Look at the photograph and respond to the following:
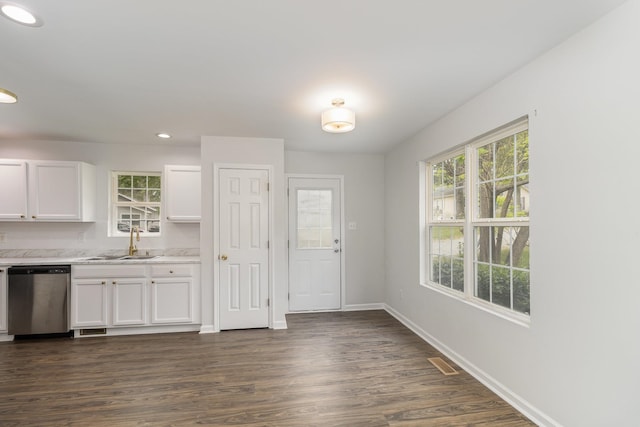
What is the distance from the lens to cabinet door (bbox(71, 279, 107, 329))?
374cm

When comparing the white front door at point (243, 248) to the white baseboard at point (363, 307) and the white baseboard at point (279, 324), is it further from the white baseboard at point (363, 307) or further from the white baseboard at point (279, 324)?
the white baseboard at point (363, 307)

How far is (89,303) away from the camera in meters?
3.76

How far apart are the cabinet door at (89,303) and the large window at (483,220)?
3933 millimetres

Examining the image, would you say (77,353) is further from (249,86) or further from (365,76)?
(365,76)

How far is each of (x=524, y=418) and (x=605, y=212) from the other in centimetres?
149

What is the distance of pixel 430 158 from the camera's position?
12.0 feet

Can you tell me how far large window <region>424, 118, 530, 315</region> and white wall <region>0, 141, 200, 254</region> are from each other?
10.7 feet

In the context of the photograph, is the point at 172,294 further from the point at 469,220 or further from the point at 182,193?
the point at 469,220

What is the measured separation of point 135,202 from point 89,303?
4.72ft

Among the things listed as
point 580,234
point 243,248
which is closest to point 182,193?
point 243,248

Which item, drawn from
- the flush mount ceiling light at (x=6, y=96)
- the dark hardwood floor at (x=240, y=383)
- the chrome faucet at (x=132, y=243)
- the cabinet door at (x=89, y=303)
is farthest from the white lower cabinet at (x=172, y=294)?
the flush mount ceiling light at (x=6, y=96)

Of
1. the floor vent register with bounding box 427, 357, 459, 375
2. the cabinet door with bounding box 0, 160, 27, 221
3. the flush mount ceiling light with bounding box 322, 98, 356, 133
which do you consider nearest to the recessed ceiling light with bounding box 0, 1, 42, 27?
the flush mount ceiling light with bounding box 322, 98, 356, 133

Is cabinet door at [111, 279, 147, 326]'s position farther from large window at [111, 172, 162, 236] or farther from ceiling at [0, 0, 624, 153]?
ceiling at [0, 0, 624, 153]

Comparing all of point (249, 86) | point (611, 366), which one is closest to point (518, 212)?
point (611, 366)
